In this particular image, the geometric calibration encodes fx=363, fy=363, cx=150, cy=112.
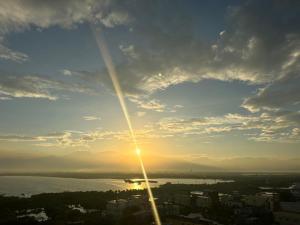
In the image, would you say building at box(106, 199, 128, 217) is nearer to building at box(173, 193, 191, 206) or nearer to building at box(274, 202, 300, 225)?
building at box(173, 193, 191, 206)

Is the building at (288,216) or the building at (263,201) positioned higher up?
the building at (263,201)

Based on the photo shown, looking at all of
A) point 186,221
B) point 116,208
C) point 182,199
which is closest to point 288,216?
point 186,221

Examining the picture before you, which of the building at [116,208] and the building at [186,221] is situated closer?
the building at [186,221]

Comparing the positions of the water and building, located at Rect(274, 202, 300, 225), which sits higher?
the water

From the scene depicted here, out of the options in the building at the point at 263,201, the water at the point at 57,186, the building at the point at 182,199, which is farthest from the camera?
the water at the point at 57,186

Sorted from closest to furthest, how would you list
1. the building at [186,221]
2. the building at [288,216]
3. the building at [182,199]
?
the building at [186,221]
the building at [288,216]
the building at [182,199]

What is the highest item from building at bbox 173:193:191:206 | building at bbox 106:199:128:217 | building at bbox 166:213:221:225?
building at bbox 173:193:191:206

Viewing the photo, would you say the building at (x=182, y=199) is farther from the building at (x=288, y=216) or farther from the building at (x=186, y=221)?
the building at (x=186, y=221)


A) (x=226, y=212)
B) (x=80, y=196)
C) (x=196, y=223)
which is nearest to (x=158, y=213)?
(x=226, y=212)

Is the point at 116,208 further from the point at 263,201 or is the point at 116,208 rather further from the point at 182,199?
the point at 263,201

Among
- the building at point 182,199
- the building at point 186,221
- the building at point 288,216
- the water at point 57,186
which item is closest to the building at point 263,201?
the building at point 288,216

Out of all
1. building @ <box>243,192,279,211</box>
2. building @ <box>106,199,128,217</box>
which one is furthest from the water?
building @ <box>243,192,279,211</box>
